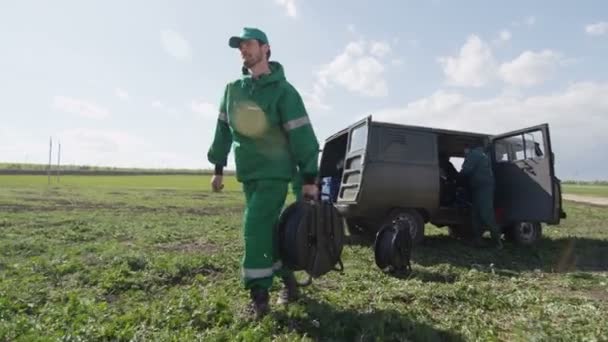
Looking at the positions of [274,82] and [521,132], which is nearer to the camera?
[274,82]

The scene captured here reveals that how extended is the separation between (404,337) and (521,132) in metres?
6.21

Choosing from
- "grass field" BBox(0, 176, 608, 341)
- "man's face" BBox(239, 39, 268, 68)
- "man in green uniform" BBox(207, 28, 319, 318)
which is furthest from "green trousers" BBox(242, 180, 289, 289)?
"man's face" BBox(239, 39, 268, 68)

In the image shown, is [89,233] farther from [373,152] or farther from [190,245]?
[373,152]

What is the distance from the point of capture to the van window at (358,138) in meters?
7.37

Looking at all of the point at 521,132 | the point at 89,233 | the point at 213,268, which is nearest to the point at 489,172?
the point at 521,132

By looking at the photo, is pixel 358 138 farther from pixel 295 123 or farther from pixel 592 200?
pixel 592 200

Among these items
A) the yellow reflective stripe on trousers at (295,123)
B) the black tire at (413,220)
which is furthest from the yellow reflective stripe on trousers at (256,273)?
the black tire at (413,220)

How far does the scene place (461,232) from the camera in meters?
9.34

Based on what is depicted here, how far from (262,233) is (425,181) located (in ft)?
15.1

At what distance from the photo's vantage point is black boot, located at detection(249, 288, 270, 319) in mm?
3438

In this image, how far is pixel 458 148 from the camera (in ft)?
31.4

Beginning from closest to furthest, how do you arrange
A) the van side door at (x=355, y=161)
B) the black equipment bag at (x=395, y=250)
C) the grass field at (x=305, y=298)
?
the grass field at (x=305, y=298), the black equipment bag at (x=395, y=250), the van side door at (x=355, y=161)

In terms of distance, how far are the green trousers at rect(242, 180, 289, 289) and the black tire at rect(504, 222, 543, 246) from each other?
21.3 ft

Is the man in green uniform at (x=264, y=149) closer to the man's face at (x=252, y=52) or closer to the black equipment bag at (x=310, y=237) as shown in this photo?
the man's face at (x=252, y=52)
